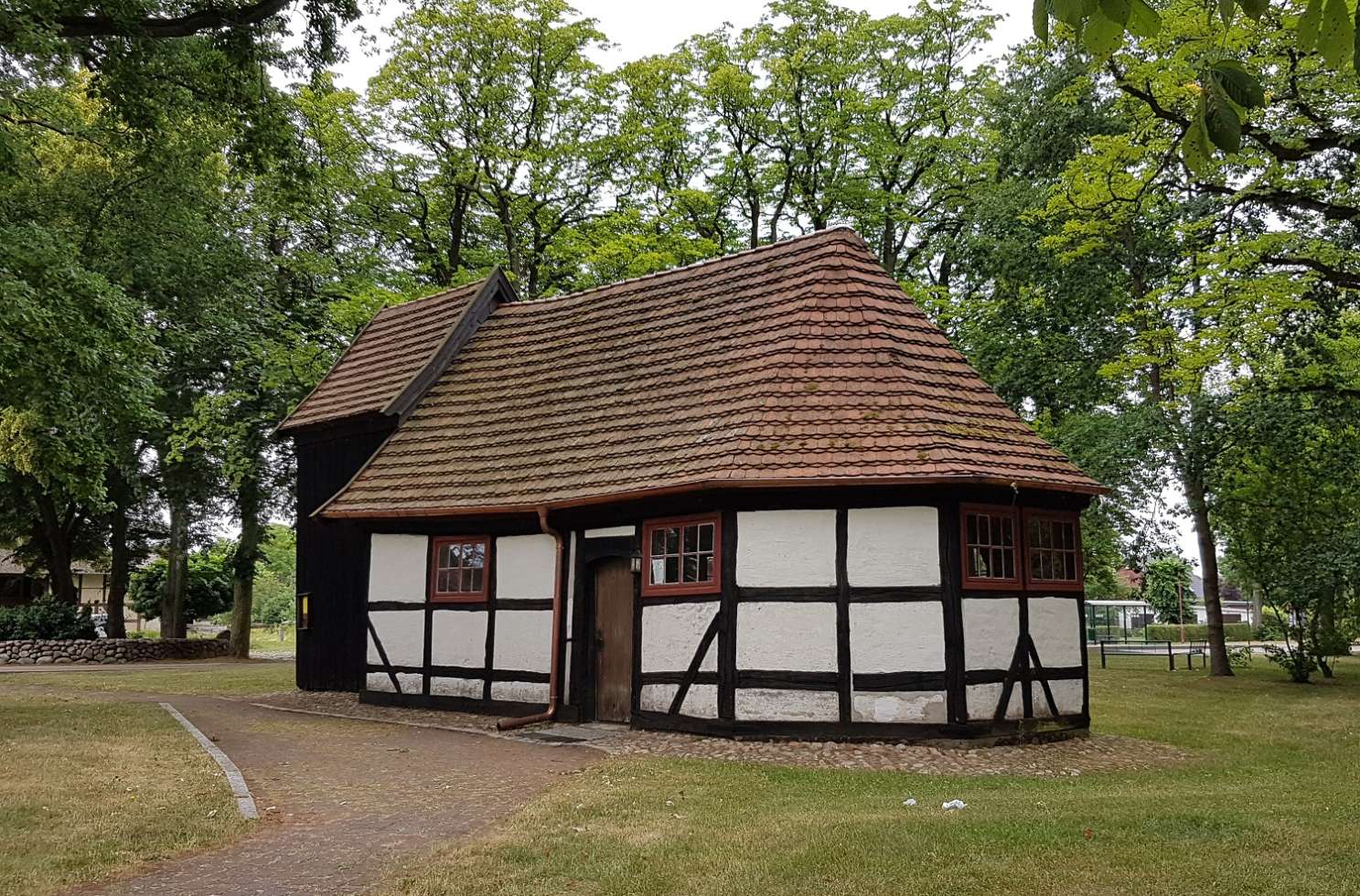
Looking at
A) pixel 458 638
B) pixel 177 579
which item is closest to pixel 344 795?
pixel 458 638

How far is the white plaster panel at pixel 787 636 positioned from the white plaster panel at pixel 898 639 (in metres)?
0.27

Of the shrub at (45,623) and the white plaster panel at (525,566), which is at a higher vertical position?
the white plaster panel at (525,566)

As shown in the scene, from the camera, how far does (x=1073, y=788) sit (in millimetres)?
9430

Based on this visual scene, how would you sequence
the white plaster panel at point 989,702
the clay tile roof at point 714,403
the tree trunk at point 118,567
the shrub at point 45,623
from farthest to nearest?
the tree trunk at point 118,567
the shrub at point 45,623
the clay tile roof at point 714,403
the white plaster panel at point 989,702

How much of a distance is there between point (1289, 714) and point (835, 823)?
11.8 m

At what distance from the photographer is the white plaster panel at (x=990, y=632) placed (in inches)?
472

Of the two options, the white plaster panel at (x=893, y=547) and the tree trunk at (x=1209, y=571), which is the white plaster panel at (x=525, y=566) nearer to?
the white plaster panel at (x=893, y=547)

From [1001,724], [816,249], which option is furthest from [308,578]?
[1001,724]

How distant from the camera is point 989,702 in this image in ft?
39.4

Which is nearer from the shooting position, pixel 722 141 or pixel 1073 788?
pixel 1073 788

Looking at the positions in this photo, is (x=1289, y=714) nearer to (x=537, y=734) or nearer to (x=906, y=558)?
(x=906, y=558)

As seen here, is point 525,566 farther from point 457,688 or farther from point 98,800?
point 98,800

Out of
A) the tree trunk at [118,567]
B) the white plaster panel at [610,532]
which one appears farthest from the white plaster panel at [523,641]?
the tree trunk at [118,567]

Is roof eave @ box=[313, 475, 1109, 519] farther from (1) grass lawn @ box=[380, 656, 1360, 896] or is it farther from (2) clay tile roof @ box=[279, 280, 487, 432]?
(2) clay tile roof @ box=[279, 280, 487, 432]
